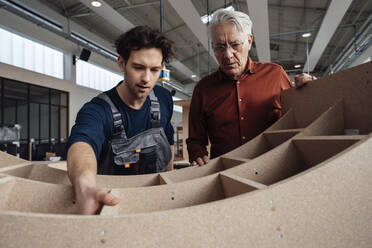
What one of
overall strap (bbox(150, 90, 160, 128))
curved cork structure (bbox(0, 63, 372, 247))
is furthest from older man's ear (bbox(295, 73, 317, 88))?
overall strap (bbox(150, 90, 160, 128))

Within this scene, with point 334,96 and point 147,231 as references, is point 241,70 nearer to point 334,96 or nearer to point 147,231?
point 334,96

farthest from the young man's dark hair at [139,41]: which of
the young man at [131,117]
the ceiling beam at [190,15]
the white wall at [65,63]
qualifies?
the white wall at [65,63]

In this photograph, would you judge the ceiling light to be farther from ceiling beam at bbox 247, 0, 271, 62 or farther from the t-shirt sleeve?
the t-shirt sleeve

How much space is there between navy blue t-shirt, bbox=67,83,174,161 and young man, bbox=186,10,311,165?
281mm

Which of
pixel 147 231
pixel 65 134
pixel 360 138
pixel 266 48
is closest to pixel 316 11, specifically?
pixel 266 48

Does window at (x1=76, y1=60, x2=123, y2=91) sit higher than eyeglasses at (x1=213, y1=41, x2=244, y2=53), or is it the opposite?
window at (x1=76, y1=60, x2=123, y2=91)

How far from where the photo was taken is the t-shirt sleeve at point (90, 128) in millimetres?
1046

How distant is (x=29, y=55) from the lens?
26.8 ft

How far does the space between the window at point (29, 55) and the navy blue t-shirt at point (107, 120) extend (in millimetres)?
7925

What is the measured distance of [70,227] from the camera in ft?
1.62

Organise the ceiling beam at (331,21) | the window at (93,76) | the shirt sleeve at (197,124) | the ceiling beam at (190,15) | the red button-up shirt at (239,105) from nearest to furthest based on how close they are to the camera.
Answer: the red button-up shirt at (239,105) → the shirt sleeve at (197,124) → the ceiling beam at (190,15) → the ceiling beam at (331,21) → the window at (93,76)

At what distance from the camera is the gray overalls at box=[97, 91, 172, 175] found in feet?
4.65

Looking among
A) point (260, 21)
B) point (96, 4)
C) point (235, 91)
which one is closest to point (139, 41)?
point (235, 91)

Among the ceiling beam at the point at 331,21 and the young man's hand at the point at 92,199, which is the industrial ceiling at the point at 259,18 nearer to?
the ceiling beam at the point at 331,21
